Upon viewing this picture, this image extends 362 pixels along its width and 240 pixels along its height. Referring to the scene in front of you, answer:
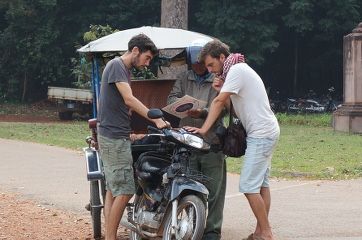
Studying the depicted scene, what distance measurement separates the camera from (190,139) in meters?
6.90

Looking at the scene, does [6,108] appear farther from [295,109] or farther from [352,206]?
[352,206]

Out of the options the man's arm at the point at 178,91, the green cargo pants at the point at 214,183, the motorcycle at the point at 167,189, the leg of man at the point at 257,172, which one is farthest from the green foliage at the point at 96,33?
the leg of man at the point at 257,172

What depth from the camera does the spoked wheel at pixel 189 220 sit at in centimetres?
659

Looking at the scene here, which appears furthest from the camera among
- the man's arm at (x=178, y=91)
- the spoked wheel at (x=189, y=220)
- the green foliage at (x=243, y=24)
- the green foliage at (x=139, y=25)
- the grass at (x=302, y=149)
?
the green foliage at (x=139, y=25)

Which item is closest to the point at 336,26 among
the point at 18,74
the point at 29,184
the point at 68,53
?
the point at 68,53

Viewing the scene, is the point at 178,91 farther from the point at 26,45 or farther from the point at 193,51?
the point at 26,45

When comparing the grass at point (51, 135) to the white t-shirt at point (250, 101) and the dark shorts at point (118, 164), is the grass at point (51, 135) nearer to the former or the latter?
the dark shorts at point (118, 164)

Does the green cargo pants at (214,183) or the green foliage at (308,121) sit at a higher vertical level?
the green cargo pants at (214,183)

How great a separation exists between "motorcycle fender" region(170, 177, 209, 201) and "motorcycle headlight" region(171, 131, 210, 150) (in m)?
0.31

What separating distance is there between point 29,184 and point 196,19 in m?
30.1

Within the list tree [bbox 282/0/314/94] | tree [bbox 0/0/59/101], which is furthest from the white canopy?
tree [bbox 282/0/314/94]

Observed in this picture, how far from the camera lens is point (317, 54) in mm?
46188

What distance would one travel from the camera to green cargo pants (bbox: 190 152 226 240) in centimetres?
761

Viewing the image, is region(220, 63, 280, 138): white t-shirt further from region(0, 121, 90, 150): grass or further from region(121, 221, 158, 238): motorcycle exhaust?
region(0, 121, 90, 150): grass
